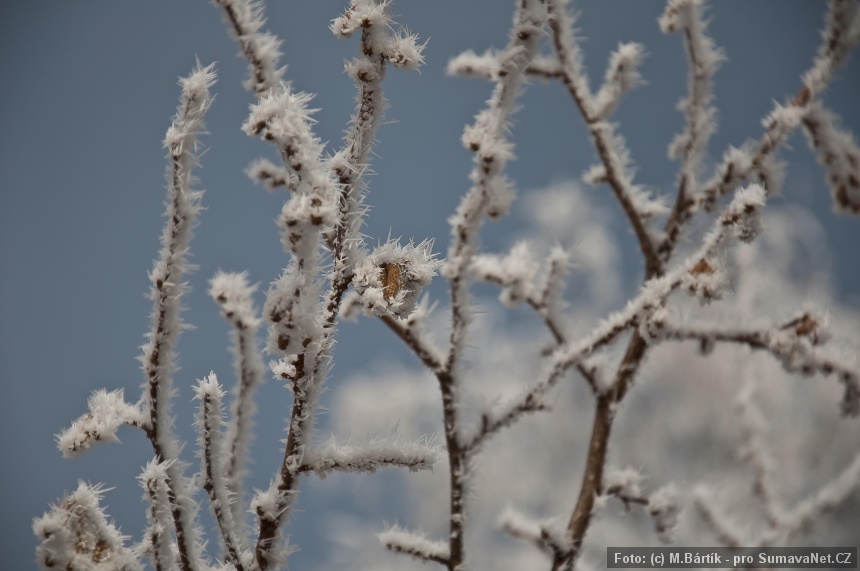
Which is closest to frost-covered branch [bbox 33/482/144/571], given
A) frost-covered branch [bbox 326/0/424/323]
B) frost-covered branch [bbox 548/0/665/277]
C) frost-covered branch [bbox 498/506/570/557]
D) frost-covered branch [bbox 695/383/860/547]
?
frost-covered branch [bbox 326/0/424/323]

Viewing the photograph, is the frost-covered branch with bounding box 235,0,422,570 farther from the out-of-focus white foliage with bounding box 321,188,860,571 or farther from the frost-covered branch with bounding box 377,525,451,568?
the out-of-focus white foliage with bounding box 321,188,860,571

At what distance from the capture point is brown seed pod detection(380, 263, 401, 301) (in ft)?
1.65

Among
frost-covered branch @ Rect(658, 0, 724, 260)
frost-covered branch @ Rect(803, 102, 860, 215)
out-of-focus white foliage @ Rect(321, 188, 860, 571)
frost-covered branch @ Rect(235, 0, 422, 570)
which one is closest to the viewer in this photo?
frost-covered branch @ Rect(235, 0, 422, 570)

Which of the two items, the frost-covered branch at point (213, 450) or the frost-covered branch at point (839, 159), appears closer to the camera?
the frost-covered branch at point (213, 450)

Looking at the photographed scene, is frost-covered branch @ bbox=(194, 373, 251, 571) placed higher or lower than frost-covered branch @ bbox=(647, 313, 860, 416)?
lower

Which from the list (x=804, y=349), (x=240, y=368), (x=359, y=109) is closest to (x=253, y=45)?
(x=359, y=109)

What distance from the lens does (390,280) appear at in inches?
19.9

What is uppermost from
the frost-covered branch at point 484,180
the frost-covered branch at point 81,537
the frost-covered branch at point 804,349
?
the frost-covered branch at point 484,180

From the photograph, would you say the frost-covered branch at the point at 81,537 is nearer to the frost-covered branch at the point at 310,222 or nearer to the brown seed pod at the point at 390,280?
the frost-covered branch at the point at 310,222

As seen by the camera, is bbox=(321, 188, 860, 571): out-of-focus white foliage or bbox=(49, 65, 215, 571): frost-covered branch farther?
bbox=(321, 188, 860, 571): out-of-focus white foliage

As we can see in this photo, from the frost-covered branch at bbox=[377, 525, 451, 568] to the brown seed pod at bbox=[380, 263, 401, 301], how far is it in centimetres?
41

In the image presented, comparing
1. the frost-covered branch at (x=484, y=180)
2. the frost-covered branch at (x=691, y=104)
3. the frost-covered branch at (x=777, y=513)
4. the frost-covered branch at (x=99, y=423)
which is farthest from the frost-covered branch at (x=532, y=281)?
the frost-covered branch at (x=777, y=513)

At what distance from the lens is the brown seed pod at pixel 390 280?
0.50 m

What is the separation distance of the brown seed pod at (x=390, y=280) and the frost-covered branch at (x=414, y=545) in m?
0.41
